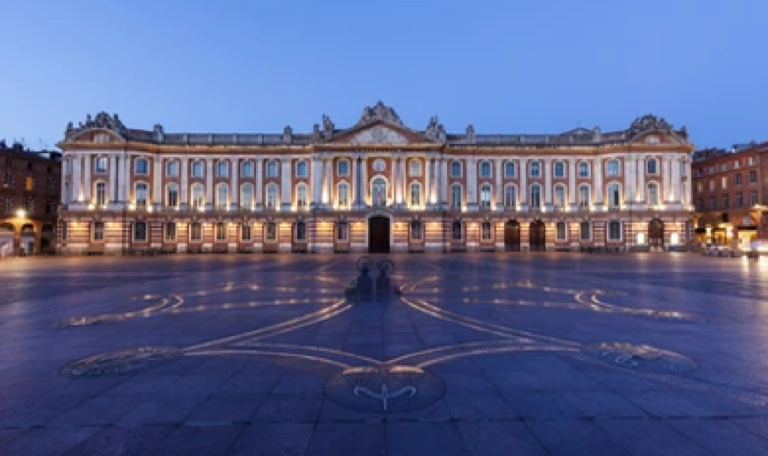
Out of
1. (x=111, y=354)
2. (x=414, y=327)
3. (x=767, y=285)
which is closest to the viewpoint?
(x=111, y=354)

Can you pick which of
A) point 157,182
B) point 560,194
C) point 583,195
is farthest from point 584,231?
point 157,182

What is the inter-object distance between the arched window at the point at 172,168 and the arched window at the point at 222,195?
5287 millimetres

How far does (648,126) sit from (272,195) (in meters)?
46.4

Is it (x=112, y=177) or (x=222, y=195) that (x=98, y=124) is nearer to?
(x=112, y=177)

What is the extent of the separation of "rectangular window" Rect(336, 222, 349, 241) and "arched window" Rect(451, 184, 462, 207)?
1369 cm

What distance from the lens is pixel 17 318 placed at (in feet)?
31.2

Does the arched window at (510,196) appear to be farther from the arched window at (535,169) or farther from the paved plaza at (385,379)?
the paved plaza at (385,379)

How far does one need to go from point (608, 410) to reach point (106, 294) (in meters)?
14.7

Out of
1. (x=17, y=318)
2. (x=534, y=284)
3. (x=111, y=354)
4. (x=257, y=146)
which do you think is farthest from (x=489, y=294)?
(x=257, y=146)

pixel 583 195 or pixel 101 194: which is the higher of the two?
pixel 583 195

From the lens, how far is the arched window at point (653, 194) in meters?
50.2

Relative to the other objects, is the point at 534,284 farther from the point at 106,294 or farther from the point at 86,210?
the point at 86,210

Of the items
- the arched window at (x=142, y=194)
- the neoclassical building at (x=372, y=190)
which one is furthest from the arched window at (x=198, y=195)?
the arched window at (x=142, y=194)

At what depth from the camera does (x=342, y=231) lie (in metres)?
48.9
